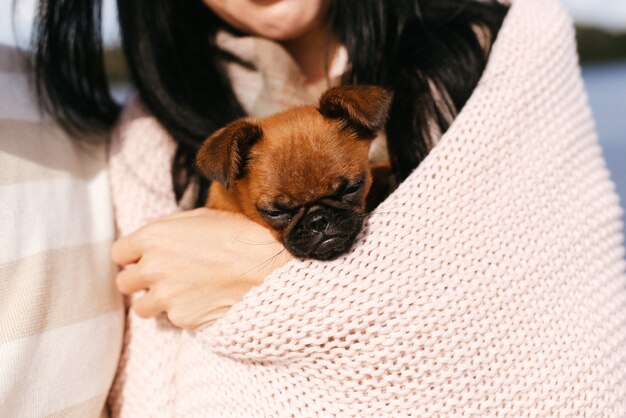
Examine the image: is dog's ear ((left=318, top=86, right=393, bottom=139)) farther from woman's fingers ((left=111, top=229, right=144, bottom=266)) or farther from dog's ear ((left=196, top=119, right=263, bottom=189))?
woman's fingers ((left=111, top=229, right=144, bottom=266))

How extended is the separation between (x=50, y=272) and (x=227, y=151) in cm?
56

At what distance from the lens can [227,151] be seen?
1484mm

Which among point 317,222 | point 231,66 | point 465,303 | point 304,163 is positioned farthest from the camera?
point 231,66

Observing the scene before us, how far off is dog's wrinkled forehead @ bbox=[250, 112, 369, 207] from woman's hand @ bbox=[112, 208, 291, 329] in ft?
0.45

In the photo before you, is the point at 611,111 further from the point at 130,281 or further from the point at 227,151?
the point at 130,281

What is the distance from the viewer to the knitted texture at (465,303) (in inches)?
49.9

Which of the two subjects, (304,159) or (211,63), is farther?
(211,63)

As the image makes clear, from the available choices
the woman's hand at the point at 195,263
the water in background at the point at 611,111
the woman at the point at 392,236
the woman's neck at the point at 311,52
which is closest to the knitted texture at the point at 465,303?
the woman at the point at 392,236

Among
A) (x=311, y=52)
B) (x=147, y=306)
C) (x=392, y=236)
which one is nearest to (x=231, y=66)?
(x=311, y=52)

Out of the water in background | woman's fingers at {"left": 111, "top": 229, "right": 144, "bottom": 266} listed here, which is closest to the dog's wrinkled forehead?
woman's fingers at {"left": 111, "top": 229, "right": 144, "bottom": 266}

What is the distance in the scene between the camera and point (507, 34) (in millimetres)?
1643

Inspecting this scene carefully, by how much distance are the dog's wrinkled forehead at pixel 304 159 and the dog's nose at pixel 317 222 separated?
0.25 feet

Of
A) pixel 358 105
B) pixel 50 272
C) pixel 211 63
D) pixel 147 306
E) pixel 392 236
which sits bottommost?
pixel 147 306

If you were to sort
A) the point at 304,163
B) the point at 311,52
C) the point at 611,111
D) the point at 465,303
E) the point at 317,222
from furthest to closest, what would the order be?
the point at 611,111
the point at 311,52
the point at 304,163
the point at 317,222
the point at 465,303
